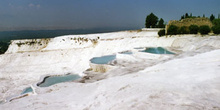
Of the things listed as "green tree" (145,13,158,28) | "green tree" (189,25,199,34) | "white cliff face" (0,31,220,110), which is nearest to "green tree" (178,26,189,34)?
"green tree" (189,25,199,34)

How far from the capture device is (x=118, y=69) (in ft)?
35.7

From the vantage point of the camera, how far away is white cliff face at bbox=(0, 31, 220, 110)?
4776mm

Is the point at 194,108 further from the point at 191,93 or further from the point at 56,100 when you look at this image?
the point at 56,100

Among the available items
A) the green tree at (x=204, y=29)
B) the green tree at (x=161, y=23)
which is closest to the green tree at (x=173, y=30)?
the green tree at (x=204, y=29)

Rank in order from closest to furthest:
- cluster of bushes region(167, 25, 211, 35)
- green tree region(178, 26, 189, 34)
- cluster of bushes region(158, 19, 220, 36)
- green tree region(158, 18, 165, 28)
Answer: cluster of bushes region(158, 19, 220, 36) → cluster of bushes region(167, 25, 211, 35) → green tree region(178, 26, 189, 34) → green tree region(158, 18, 165, 28)

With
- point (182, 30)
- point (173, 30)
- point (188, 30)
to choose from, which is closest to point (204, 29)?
point (188, 30)

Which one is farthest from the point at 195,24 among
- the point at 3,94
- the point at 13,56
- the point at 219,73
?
the point at 13,56

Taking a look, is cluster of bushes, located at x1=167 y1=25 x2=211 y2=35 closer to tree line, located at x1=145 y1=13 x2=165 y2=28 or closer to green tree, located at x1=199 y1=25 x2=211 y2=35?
green tree, located at x1=199 y1=25 x2=211 y2=35

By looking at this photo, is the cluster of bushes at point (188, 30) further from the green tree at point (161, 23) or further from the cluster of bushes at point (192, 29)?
the green tree at point (161, 23)

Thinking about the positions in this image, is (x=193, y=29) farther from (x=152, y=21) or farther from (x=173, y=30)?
(x=152, y=21)

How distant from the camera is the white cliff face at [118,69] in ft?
15.7

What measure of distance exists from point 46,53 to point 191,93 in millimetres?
24802

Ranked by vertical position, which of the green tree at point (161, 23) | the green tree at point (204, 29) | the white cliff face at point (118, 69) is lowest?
the white cliff face at point (118, 69)

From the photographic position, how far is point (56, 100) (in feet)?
21.0
